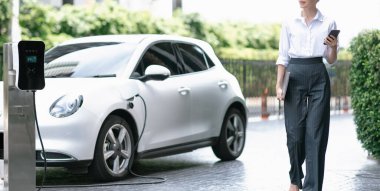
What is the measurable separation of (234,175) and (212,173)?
0.99 ft

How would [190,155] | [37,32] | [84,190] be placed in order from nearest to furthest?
[84,190] < [190,155] < [37,32]

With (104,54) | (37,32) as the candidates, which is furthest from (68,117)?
(37,32)

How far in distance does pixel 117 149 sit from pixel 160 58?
158cm

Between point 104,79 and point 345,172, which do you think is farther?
point 345,172

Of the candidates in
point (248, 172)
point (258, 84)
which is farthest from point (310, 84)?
point (258, 84)

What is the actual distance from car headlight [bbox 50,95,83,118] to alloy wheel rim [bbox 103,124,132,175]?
47 cm

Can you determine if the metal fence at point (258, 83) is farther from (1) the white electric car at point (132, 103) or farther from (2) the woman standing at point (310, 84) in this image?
(2) the woman standing at point (310, 84)

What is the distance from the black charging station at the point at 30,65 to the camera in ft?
19.1

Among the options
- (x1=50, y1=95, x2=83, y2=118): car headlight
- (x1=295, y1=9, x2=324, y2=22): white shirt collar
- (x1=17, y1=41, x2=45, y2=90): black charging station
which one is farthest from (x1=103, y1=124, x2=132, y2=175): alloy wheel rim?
(x1=17, y1=41, x2=45, y2=90): black charging station

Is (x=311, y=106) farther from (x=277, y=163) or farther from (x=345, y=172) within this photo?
(x=277, y=163)

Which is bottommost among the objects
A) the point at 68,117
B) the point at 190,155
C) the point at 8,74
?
the point at 190,155

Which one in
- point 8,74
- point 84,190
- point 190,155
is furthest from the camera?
point 190,155

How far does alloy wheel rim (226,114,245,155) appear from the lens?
11.1 m

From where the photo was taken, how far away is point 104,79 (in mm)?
9055
